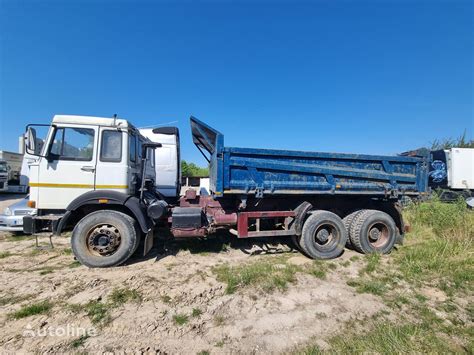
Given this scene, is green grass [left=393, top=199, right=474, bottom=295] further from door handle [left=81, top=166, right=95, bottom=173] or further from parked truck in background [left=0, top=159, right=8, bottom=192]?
parked truck in background [left=0, top=159, right=8, bottom=192]

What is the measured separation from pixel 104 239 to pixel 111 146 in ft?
5.63

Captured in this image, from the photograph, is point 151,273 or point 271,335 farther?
point 151,273

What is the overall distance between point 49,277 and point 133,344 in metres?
2.38

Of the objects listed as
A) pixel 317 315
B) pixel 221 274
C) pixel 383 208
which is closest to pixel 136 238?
pixel 221 274

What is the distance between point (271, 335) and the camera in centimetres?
229

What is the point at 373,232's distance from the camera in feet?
15.5

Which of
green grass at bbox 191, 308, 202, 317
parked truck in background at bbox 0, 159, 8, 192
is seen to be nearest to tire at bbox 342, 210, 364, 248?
green grass at bbox 191, 308, 202, 317

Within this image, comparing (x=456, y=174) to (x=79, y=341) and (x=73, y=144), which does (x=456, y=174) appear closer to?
(x=79, y=341)

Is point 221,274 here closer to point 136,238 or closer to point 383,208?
point 136,238

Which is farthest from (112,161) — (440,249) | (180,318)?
(440,249)

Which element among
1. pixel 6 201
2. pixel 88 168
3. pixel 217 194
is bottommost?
pixel 6 201

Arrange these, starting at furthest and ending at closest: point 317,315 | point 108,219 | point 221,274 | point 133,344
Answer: point 108,219 < point 221,274 < point 317,315 < point 133,344

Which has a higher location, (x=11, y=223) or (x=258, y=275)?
(x=11, y=223)

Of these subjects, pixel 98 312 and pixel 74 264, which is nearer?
pixel 98 312
